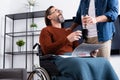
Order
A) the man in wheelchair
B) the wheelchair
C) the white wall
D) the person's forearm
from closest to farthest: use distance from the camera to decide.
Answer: the man in wheelchair < the person's forearm < the wheelchair < the white wall

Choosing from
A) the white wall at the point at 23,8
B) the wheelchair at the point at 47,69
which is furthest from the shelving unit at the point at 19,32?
the wheelchair at the point at 47,69

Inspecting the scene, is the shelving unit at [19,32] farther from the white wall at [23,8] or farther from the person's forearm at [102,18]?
the person's forearm at [102,18]

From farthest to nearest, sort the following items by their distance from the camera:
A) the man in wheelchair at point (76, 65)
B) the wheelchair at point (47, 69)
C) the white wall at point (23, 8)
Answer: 1. the white wall at point (23, 8)
2. the wheelchair at point (47, 69)
3. the man in wheelchair at point (76, 65)

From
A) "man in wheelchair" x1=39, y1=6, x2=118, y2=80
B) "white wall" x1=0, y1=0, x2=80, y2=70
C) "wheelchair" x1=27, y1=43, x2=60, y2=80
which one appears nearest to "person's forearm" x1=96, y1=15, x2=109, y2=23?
"man in wheelchair" x1=39, y1=6, x2=118, y2=80

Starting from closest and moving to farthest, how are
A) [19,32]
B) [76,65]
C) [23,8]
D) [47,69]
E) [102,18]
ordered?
[76,65]
[102,18]
[47,69]
[19,32]
[23,8]

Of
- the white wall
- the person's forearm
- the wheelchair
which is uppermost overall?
the white wall

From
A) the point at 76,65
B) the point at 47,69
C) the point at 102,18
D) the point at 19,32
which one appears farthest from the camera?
the point at 19,32

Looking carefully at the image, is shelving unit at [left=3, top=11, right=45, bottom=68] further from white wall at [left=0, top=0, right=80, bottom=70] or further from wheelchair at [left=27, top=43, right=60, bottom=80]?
wheelchair at [left=27, top=43, right=60, bottom=80]

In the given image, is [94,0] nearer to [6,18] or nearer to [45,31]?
[45,31]

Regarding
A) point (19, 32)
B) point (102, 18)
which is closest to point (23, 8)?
point (19, 32)

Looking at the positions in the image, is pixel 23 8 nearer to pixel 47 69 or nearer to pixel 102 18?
pixel 47 69

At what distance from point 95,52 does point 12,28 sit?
3157mm

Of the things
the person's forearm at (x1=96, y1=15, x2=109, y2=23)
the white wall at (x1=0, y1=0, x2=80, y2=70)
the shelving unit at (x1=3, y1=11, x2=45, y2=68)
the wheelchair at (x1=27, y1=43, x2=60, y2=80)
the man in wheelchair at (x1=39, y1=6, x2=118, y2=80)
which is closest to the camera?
the man in wheelchair at (x1=39, y1=6, x2=118, y2=80)

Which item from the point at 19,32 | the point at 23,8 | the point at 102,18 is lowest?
the point at 102,18
